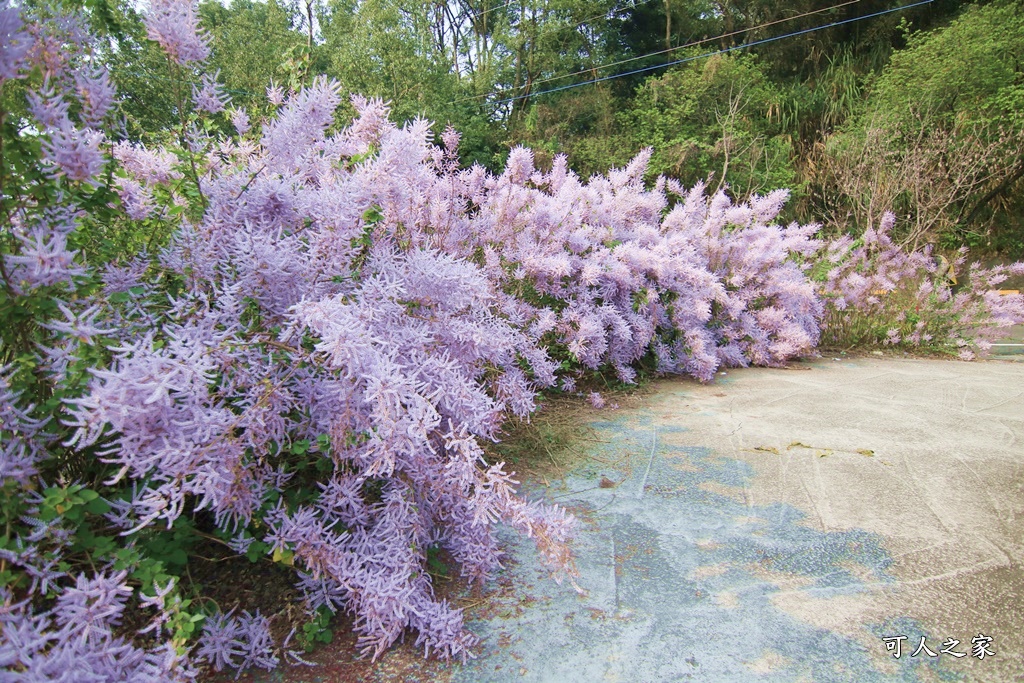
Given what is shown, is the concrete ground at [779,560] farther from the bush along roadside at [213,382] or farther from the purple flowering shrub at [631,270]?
the purple flowering shrub at [631,270]

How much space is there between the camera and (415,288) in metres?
1.69

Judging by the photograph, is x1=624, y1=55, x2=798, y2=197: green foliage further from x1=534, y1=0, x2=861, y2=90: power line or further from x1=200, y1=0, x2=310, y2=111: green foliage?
x1=200, y1=0, x2=310, y2=111: green foliage

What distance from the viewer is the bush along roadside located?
113 centimetres

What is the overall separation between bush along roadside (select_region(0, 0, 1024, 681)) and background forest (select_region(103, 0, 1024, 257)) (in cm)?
782

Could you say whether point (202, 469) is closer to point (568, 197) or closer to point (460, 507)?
point (460, 507)

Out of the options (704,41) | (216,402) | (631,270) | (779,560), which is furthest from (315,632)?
(704,41)

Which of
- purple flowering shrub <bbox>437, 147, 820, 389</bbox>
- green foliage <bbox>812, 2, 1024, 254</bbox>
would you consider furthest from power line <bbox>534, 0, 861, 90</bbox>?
purple flowering shrub <bbox>437, 147, 820, 389</bbox>

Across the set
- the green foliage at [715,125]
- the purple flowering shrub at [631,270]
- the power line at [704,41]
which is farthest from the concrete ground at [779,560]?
the power line at [704,41]

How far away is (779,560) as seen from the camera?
1906 mm

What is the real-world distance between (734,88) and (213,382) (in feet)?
55.5

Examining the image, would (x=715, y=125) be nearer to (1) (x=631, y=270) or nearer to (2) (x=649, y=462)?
(1) (x=631, y=270)

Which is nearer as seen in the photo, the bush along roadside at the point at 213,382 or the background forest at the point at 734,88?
the bush along roadside at the point at 213,382

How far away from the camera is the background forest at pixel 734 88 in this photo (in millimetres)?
10586

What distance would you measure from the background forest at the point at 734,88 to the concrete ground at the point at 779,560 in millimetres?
6828
